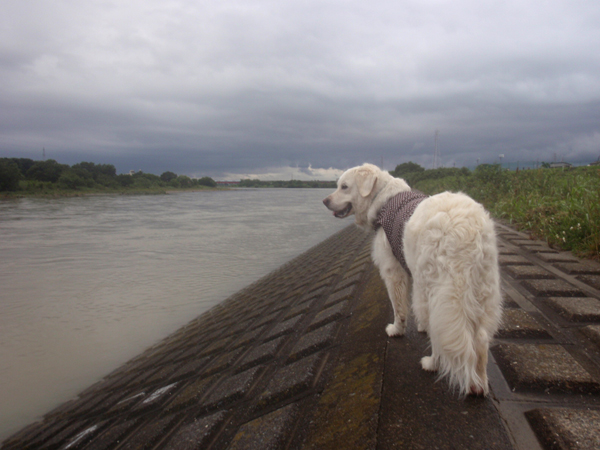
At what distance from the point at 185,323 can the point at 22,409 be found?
9.69 feet

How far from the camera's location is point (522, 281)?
4234 mm

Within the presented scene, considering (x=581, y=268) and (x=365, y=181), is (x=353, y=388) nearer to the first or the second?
(x=365, y=181)

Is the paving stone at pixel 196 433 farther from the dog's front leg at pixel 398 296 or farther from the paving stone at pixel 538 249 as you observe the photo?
the paving stone at pixel 538 249

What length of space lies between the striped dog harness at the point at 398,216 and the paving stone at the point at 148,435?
2450mm

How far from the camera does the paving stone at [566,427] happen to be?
1.68 m

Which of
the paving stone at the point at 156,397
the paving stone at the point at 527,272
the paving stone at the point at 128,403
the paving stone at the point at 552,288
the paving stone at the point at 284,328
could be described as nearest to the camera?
the paving stone at the point at 156,397

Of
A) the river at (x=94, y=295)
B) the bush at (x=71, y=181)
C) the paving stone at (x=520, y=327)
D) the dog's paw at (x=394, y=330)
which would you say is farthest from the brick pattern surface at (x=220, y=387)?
the bush at (x=71, y=181)

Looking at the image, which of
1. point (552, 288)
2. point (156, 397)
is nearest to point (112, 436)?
point (156, 397)

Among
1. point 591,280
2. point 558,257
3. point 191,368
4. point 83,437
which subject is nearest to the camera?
point 83,437

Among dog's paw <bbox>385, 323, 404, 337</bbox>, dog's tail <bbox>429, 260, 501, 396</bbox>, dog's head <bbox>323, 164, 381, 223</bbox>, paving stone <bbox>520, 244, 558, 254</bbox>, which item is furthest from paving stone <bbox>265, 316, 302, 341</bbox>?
paving stone <bbox>520, 244, 558, 254</bbox>

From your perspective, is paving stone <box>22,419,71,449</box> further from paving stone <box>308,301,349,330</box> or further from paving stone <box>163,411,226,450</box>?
paving stone <box>308,301,349,330</box>

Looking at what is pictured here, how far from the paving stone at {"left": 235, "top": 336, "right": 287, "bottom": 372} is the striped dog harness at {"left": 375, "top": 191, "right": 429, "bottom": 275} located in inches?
60.9

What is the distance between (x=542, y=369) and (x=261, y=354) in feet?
7.79

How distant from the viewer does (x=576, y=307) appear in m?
3.27
